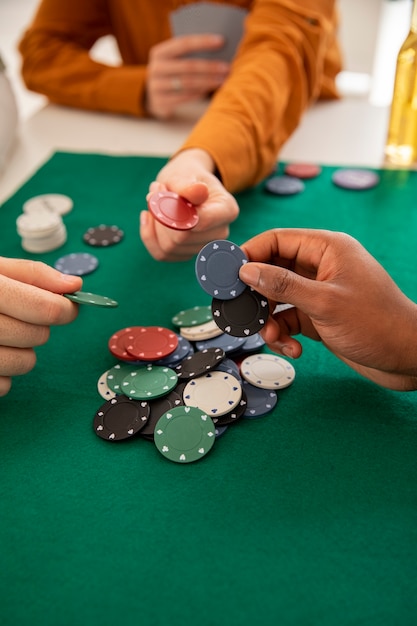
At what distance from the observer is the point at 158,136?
1.90 metres

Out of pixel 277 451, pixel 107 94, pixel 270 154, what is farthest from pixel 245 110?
pixel 277 451

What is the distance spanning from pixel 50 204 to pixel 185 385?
2.57 ft

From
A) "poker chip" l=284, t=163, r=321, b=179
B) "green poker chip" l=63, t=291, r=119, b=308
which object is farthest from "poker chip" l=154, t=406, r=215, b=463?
"poker chip" l=284, t=163, r=321, b=179

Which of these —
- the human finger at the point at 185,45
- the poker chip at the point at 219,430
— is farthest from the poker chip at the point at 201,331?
the human finger at the point at 185,45

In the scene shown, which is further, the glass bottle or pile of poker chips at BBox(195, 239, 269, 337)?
the glass bottle

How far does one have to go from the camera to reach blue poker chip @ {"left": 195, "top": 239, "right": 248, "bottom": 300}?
0.98 m

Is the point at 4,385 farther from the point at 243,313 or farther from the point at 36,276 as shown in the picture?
the point at 243,313

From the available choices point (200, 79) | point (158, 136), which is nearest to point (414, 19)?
point (200, 79)

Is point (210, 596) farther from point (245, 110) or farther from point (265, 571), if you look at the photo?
point (245, 110)

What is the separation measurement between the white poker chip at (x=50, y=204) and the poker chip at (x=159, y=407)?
2.46 ft

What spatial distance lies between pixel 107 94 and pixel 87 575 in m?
1.60

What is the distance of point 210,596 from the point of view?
73 cm

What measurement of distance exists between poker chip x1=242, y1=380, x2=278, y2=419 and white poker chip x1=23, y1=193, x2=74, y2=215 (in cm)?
80

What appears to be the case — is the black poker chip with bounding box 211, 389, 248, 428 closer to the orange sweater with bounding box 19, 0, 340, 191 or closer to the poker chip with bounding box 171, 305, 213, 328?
the poker chip with bounding box 171, 305, 213, 328
